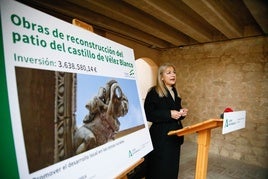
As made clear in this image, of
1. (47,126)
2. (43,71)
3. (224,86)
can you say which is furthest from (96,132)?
(224,86)

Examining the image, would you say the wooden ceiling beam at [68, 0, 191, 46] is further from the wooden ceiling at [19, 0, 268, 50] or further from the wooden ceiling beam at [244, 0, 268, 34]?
the wooden ceiling beam at [244, 0, 268, 34]

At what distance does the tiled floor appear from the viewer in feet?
10.3

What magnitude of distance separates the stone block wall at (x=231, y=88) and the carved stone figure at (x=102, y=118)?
11.6 ft

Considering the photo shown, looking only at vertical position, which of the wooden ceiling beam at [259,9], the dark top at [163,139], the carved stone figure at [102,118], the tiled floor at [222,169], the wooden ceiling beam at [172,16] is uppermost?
the wooden ceiling beam at [172,16]

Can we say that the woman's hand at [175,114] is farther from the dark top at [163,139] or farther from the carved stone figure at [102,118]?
the carved stone figure at [102,118]

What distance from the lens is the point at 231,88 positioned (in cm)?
405

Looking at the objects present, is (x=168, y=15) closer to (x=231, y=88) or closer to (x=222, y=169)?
(x=231, y=88)

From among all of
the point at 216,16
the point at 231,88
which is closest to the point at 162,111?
the point at 216,16

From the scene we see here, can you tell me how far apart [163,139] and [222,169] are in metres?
2.23

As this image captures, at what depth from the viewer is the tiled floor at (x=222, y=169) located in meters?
3.13

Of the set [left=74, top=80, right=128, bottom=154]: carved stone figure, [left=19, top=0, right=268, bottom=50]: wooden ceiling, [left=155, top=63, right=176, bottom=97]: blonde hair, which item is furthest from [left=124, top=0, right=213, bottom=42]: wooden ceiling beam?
[left=74, top=80, right=128, bottom=154]: carved stone figure

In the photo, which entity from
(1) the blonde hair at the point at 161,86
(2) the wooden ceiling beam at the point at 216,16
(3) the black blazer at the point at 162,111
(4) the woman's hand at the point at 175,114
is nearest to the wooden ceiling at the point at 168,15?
(2) the wooden ceiling beam at the point at 216,16

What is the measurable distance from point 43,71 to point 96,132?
1.39ft

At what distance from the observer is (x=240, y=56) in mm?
3957
